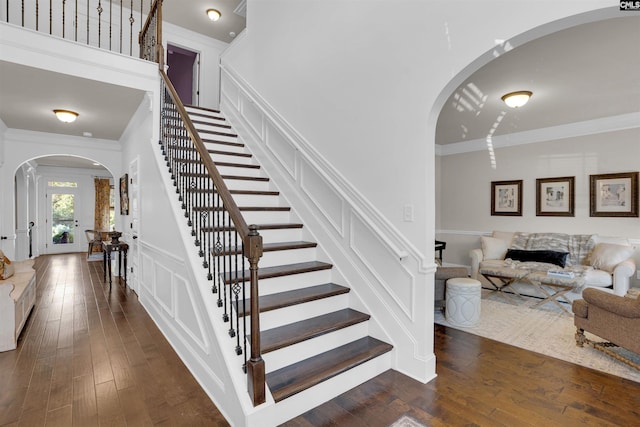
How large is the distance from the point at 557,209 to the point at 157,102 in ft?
22.3

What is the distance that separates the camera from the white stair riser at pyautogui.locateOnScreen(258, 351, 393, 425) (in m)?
1.98

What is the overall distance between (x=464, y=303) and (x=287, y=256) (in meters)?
2.11

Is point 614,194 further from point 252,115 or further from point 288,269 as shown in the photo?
point 252,115

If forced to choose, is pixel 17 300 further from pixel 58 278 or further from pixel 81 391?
pixel 58 278

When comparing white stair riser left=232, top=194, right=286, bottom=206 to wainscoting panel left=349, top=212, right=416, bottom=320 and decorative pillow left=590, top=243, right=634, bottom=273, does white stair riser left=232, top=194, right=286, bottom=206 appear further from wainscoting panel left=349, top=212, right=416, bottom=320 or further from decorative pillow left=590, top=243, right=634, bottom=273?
decorative pillow left=590, top=243, right=634, bottom=273

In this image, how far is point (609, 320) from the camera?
111 inches

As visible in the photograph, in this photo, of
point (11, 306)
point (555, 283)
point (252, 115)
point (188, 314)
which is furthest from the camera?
point (252, 115)

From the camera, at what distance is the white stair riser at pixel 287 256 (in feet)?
9.91

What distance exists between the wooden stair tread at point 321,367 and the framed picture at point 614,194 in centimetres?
510

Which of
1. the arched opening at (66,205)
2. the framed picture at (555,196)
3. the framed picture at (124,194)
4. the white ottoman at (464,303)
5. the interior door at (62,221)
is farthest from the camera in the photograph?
the interior door at (62,221)

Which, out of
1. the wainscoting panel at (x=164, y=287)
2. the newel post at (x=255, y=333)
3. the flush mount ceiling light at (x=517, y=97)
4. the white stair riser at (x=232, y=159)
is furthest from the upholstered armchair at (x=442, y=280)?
the wainscoting panel at (x=164, y=287)

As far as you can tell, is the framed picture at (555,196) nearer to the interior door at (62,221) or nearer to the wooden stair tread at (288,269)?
the wooden stair tread at (288,269)

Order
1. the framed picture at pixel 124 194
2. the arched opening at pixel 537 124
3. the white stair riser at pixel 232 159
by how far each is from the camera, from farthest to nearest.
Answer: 1. the framed picture at pixel 124 194
2. the white stair riser at pixel 232 159
3. the arched opening at pixel 537 124

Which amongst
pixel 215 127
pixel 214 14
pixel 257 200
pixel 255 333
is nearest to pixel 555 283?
pixel 257 200
